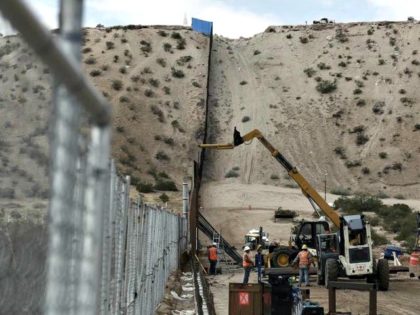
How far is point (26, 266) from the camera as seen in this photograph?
10.9ft

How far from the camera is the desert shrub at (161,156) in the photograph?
70938 millimetres

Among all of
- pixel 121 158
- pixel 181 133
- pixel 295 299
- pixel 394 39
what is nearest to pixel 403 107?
pixel 394 39

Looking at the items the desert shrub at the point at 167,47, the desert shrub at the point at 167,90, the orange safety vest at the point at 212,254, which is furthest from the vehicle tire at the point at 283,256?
the desert shrub at the point at 167,47

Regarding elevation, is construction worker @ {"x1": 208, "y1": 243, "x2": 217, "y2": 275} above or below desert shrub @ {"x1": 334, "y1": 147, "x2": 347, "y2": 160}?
below

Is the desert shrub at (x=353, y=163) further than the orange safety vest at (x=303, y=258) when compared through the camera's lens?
Yes

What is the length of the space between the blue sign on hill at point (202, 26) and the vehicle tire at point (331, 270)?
222 feet

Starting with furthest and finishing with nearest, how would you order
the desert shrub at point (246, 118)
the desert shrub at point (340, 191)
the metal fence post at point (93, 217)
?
the desert shrub at point (246, 118) < the desert shrub at point (340, 191) < the metal fence post at point (93, 217)

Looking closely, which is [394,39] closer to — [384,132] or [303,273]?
[384,132]

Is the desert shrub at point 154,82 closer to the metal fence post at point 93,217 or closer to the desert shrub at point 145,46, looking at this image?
the desert shrub at point 145,46

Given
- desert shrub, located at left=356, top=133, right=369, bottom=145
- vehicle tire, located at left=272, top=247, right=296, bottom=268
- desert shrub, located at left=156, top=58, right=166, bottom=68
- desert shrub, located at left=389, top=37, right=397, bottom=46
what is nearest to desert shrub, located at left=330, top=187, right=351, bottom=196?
desert shrub, located at left=356, top=133, right=369, bottom=145

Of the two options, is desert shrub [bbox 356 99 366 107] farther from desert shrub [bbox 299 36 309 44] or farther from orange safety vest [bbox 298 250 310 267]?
orange safety vest [bbox 298 250 310 267]

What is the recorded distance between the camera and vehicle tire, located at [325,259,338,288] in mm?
26106

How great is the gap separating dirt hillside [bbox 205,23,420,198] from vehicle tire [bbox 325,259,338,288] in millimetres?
42882

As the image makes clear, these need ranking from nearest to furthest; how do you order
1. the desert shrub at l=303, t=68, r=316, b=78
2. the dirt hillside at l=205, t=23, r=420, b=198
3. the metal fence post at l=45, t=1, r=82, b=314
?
the metal fence post at l=45, t=1, r=82, b=314 → the dirt hillside at l=205, t=23, r=420, b=198 → the desert shrub at l=303, t=68, r=316, b=78
